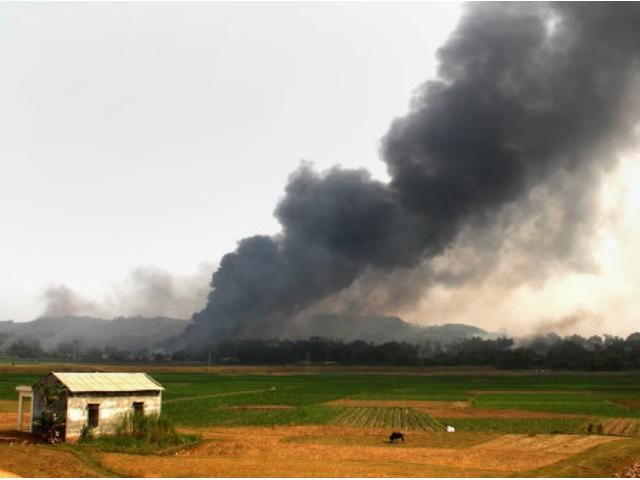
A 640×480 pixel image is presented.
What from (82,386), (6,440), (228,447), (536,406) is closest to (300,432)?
(228,447)

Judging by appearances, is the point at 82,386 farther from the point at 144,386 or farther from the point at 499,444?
the point at 499,444

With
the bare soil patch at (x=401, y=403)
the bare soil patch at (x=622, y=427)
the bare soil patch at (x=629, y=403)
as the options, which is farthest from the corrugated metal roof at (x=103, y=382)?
the bare soil patch at (x=629, y=403)

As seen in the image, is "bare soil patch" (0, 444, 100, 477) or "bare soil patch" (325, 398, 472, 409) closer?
"bare soil patch" (0, 444, 100, 477)

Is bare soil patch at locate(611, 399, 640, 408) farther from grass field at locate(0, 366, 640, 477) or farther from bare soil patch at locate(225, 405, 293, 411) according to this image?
bare soil patch at locate(225, 405, 293, 411)

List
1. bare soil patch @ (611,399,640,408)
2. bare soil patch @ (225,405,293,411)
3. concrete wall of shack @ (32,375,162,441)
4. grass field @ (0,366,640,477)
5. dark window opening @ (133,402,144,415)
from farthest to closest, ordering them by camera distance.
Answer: bare soil patch @ (611,399,640,408), bare soil patch @ (225,405,293,411), dark window opening @ (133,402,144,415), concrete wall of shack @ (32,375,162,441), grass field @ (0,366,640,477)

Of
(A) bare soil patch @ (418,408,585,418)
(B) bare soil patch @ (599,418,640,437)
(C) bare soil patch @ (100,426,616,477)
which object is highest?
(C) bare soil patch @ (100,426,616,477)

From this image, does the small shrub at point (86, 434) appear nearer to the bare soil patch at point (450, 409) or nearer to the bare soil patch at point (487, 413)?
the bare soil patch at point (487, 413)

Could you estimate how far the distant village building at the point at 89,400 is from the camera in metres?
46.0

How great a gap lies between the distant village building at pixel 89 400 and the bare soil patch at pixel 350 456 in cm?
594

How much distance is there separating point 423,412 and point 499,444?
107 ft

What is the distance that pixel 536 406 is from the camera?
90312 millimetres

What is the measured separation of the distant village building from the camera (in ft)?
151

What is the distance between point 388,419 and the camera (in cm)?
7188

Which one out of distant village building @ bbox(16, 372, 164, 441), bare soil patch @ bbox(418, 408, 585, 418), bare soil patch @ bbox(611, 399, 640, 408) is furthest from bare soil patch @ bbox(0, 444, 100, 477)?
bare soil patch @ bbox(611, 399, 640, 408)
